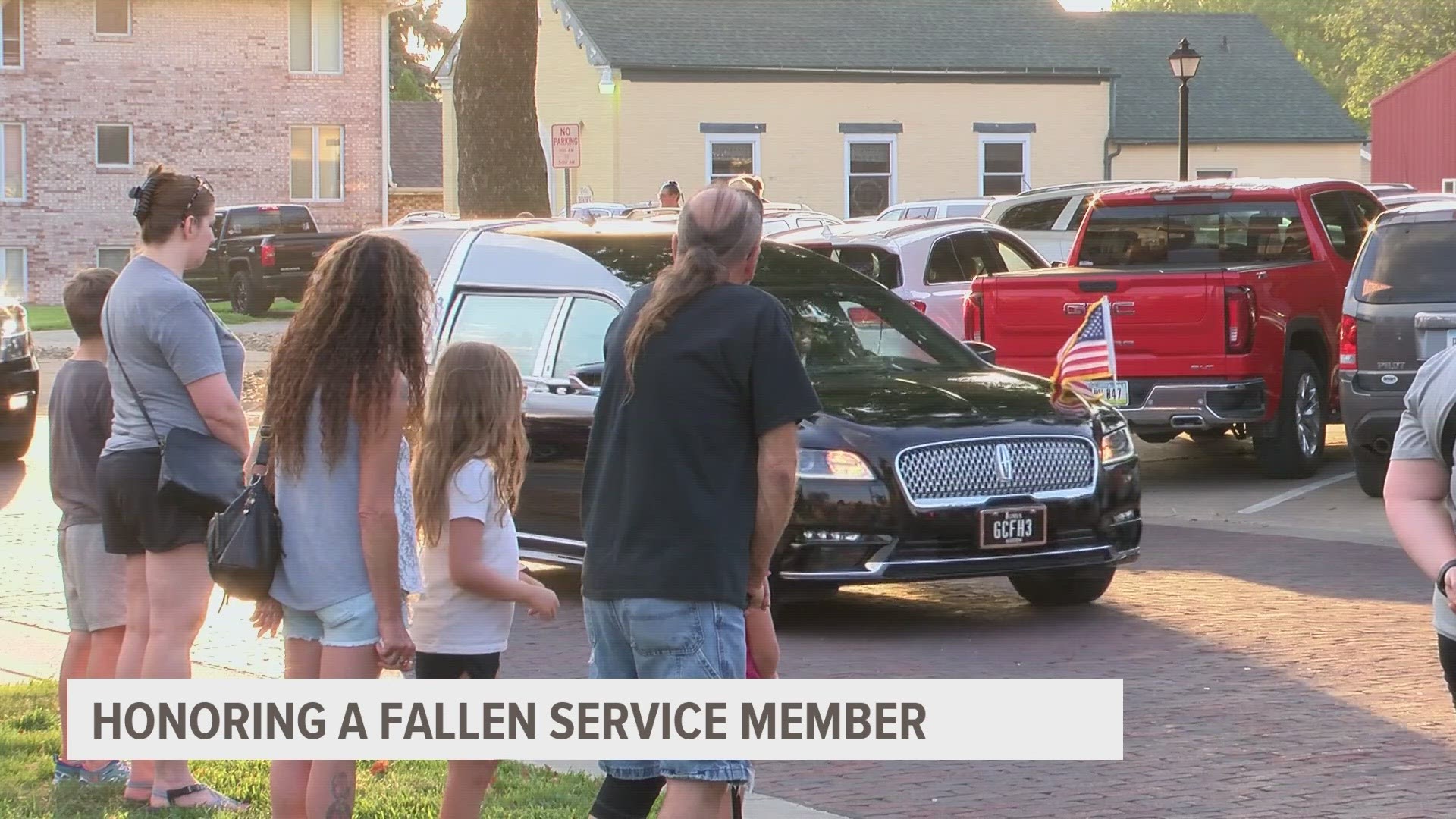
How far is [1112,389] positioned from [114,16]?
37267mm

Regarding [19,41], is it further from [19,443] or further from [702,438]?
[702,438]

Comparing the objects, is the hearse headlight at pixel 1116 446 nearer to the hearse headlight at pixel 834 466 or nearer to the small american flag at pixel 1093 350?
the hearse headlight at pixel 834 466

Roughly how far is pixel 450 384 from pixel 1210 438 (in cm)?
1328

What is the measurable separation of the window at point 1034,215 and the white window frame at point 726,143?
629 inches

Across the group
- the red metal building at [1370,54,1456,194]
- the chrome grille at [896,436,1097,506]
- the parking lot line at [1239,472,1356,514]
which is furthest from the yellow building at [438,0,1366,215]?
the chrome grille at [896,436,1097,506]

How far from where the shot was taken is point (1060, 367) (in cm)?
1111

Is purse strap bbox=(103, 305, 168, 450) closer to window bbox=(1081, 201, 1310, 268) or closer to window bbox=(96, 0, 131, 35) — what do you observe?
window bbox=(1081, 201, 1310, 268)

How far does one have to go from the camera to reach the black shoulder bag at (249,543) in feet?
17.1

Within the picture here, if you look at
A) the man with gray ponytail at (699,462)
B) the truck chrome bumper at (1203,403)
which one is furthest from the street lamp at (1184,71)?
the man with gray ponytail at (699,462)

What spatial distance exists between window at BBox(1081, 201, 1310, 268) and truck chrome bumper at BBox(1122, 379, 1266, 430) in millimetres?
1487

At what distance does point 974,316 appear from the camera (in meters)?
14.8

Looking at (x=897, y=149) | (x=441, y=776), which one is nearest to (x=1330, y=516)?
(x=441, y=776)

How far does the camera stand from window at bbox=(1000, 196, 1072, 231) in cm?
2517

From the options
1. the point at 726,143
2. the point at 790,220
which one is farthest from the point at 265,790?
the point at 726,143
